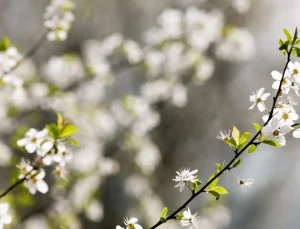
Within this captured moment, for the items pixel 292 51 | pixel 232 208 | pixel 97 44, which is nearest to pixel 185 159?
pixel 232 208

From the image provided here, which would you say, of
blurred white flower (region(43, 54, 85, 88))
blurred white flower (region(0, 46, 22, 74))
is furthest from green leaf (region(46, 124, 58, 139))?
blurred white flower (region(43, 54, 85, 88))

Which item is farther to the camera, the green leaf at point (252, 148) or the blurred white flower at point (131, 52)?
the blurred white flower at point (131, 52)

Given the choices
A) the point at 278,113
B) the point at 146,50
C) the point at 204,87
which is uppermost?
the point at 204,87

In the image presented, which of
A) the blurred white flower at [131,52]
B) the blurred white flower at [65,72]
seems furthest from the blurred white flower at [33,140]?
the blurred white flower at [65,72]

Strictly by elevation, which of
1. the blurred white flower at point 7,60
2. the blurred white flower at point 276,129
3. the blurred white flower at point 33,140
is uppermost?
the blurred white flower at point 7,60

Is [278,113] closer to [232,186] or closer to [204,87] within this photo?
[232,186]

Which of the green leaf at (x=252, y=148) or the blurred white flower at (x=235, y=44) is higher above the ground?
the blurred white flower at (x=235, y=44)

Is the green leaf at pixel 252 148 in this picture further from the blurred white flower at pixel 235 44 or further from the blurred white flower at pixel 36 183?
the blurred white flower at pixel 235 44

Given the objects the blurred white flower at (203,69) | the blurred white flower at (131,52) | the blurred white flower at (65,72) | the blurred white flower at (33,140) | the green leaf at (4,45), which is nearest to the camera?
the blurred white flower at (33,140)

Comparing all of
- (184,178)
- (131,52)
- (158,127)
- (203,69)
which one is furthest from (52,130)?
(158,127)
